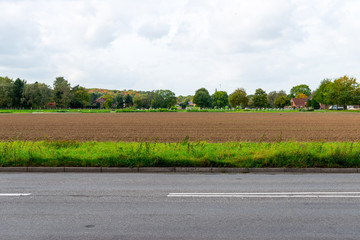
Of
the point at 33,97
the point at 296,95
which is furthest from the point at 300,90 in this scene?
the point at 33,97

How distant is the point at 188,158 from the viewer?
10602mm

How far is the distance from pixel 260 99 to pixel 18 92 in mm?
101948

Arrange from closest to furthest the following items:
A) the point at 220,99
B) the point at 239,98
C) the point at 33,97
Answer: the point at 33,97, the point at 239,98, the point at 220,99

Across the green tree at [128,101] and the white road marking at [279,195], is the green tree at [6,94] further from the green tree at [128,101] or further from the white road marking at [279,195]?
the white road marking at [279,195]

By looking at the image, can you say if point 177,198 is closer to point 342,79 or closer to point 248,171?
point 248,171

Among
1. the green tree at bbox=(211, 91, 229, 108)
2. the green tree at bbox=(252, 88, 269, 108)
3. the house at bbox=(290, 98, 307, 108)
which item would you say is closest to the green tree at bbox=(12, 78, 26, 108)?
the green tree at bbox=(252, 88, 269, 108)

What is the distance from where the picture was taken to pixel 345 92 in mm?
97500

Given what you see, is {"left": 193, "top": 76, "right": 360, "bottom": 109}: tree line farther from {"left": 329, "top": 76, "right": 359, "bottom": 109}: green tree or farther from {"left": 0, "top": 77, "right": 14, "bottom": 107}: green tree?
{"left": 0, "top": 77, "right": 14, "bottom": 107}: green tree

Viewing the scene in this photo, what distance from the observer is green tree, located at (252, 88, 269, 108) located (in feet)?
474

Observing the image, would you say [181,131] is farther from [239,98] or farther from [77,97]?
[77,97]

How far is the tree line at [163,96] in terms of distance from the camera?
100 meters

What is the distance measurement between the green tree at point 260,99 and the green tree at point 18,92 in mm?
98621

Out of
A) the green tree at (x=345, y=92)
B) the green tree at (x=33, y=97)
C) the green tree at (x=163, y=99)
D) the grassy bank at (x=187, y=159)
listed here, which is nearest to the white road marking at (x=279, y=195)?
the grassy bank at (x=187, y=159)

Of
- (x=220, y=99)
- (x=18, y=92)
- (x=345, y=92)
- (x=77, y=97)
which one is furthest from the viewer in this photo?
(x=220, y=99)
